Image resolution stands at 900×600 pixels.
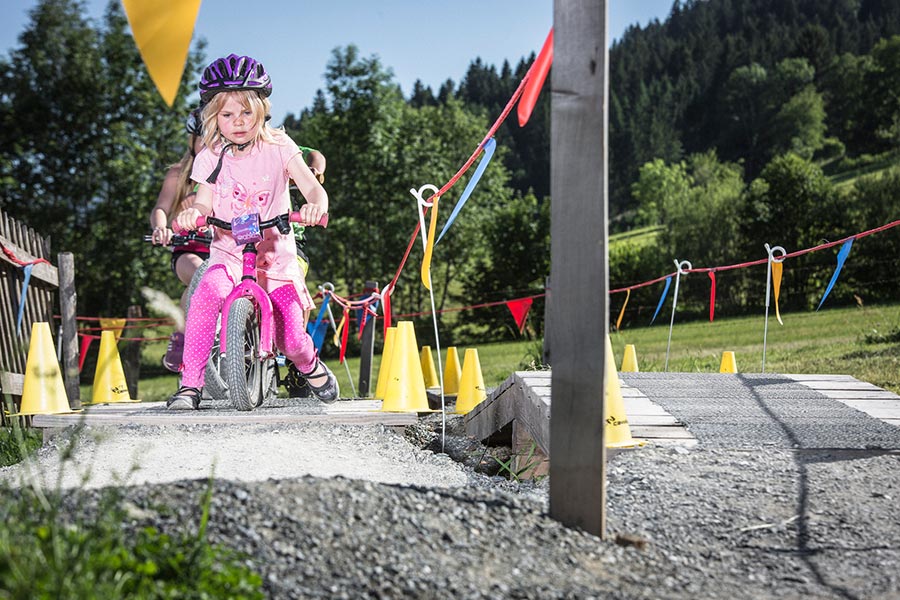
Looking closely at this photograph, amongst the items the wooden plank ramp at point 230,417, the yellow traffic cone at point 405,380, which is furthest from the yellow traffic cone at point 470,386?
the wooden plank ramp at point 230,417

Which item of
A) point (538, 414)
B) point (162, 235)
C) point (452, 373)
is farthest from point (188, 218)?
point (452, 373)

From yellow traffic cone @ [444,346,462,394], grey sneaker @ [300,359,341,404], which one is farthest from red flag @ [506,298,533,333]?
grey sneaker @ [300,359,341,404]

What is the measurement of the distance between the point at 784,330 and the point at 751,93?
71.0m

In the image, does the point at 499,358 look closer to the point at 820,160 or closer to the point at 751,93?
the point at 820,160

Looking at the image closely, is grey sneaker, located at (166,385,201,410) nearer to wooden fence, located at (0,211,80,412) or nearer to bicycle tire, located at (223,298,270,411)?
bicycle tire, located at (223,298,270,411)

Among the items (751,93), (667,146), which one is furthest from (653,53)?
(667,146)

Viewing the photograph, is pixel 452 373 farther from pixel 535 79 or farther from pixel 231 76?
pixel 535 79

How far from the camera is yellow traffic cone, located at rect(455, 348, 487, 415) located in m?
8.12

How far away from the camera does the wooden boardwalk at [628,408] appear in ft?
16.7

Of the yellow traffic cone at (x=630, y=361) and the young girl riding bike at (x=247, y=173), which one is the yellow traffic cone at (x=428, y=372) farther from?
the young girl riding bike at (x=247, y=173)

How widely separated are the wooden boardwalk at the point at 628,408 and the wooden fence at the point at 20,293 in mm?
3983

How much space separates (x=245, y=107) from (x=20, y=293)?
364cm

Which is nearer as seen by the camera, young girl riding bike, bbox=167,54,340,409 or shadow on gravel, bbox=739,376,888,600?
shadow on gravel, bbox=739,376,888,600

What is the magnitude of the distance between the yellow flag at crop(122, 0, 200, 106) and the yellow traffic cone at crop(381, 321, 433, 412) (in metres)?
3.28
